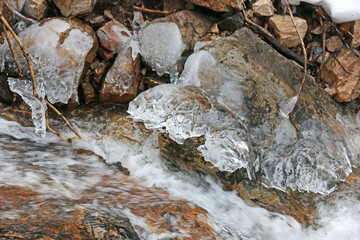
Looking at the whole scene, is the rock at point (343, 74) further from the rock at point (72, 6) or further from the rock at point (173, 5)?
the rock at point (72, 6)

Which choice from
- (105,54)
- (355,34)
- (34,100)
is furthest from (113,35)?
(355,34)

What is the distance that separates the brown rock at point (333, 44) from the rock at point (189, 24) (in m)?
1.40

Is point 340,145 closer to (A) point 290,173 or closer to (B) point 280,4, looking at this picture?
(A) point 290,173

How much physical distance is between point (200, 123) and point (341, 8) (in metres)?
2.14

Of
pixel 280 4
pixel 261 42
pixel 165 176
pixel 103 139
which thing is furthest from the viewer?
pixel 280 4

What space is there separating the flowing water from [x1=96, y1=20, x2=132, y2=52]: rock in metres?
0.78

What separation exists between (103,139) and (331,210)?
2.12 metres

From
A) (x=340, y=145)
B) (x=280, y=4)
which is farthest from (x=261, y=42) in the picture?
(x=340, y=145)

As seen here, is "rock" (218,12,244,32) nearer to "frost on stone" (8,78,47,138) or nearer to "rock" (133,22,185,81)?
"rock" (133,22,185,81)

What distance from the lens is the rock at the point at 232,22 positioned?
11.5 ft

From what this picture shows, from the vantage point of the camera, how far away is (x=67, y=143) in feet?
9.85

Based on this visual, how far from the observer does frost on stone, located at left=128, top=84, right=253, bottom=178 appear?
2910 mm

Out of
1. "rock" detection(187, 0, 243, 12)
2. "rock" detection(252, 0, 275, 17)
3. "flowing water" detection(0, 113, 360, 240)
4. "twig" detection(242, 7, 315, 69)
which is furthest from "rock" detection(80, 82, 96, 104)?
"rock" detection(252, 0, 275, 17)

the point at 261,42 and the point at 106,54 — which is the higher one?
the point at 261,42
